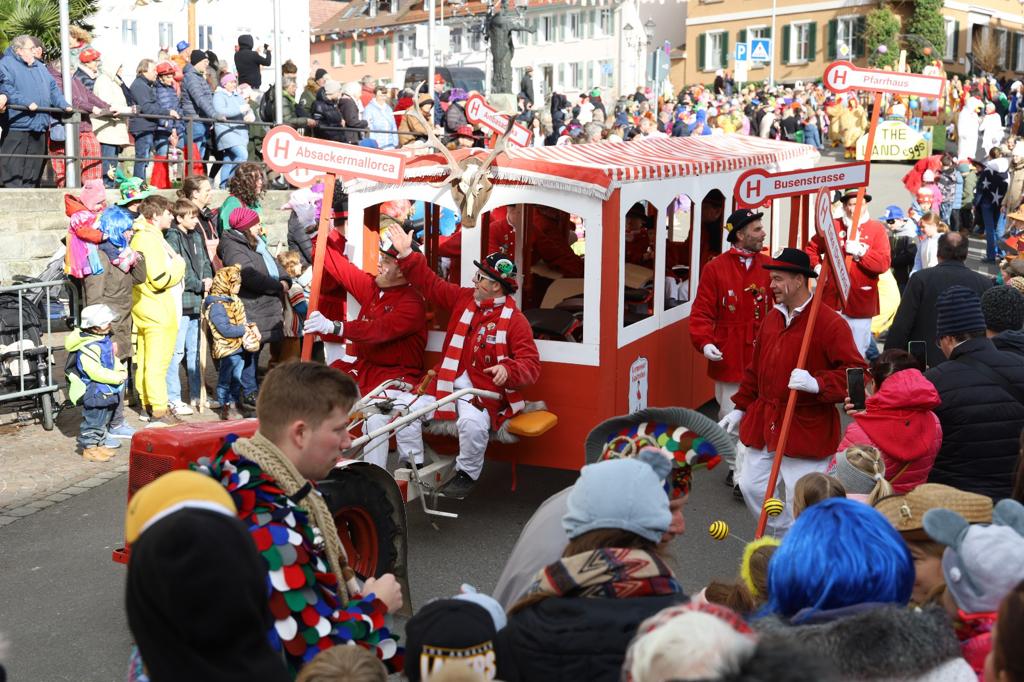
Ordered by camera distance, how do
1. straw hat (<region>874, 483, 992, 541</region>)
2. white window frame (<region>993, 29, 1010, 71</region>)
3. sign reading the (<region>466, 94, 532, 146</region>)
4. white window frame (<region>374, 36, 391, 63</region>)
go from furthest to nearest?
white window frame (<region>374, 36, 391, 63</region>)
white window frame (<region>993, 29, 1010, 71</region>)
sign reading the (<region>466, 94, 532, 146</region>)
straw hat (<region>874, 483, 992, 541</region>)

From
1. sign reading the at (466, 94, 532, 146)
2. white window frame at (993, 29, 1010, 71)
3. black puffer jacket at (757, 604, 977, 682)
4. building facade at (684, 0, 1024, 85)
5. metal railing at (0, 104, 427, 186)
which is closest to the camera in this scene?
black puffer jacket at (757, 604, 977, 682)

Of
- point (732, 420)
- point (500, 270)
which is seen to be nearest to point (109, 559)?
point (500, 270)

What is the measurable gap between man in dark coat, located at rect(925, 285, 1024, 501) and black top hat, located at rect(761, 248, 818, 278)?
47.9 inches

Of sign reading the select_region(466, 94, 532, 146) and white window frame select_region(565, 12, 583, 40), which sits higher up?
white window frame select_region(565, 12, 583, 40)

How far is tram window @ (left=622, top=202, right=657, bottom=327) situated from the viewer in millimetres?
8328

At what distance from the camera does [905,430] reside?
16.7 feet

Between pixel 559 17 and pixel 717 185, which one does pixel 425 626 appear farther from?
pixel 559 17

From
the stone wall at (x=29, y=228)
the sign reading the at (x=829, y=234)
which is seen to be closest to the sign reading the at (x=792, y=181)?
the sign reading the at (x=829, y=234)

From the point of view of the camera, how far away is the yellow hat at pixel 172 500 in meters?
2.36

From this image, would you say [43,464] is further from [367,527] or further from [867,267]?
[867,267]

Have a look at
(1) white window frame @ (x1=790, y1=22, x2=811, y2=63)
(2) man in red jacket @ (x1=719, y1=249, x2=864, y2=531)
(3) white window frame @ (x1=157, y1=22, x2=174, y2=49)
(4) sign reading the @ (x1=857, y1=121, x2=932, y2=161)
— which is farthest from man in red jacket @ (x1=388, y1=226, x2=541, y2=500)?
(1) white window frame @ (x1=790, y1=22, x2=811, y2=63)

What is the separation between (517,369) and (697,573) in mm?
1543

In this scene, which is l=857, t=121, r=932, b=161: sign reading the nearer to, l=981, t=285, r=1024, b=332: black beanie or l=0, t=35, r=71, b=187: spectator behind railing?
l=0, t=35, r=71, b=187: spectator behind railing

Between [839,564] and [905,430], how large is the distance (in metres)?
2.60
